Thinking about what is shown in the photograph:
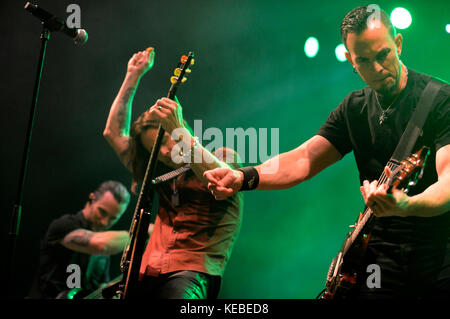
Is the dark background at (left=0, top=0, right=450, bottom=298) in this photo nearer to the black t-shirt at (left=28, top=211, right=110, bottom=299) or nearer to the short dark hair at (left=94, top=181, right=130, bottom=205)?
the short dark hair at (left=94, top=181, right=130, bottom=205)

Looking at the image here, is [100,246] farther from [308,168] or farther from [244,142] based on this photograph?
[308,168]

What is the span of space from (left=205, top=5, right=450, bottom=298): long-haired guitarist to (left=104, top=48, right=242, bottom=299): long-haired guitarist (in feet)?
1.37

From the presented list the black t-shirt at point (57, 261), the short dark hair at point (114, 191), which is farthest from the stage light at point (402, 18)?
the black t-shirt at point (57, 261)

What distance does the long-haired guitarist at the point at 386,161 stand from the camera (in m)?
1.73

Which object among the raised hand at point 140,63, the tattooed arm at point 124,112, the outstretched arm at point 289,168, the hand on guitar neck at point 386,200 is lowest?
the hand on guitar neck at point 386,200

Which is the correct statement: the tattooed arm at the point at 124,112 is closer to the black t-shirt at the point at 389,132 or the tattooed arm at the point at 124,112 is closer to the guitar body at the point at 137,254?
the guitar body at the point at 137,254

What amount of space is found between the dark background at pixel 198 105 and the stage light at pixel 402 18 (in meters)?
0.83

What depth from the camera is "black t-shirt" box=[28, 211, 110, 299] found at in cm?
368

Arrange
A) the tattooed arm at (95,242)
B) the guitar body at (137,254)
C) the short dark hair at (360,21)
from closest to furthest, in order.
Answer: the short dark hair at (360,21)
the guitar body at (137,254)
the tattooed arm at (95,242)

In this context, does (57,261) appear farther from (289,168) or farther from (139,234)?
(289,168)
